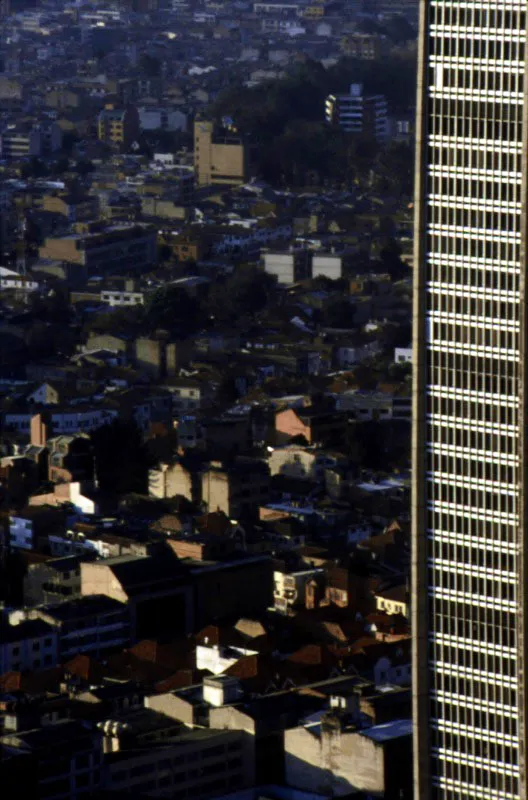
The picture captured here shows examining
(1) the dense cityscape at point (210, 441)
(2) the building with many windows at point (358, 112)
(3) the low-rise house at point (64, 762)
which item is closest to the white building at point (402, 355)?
(1) the dense cityscape at point (210, 441)

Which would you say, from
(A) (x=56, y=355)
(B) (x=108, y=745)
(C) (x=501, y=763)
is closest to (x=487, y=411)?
(C) (x=501, y=763)

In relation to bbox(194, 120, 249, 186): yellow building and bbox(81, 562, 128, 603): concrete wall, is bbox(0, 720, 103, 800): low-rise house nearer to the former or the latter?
bbox(81, 562, 128, 603): concrete wall

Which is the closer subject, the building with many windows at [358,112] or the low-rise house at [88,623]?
the low-rise house at [88,623]

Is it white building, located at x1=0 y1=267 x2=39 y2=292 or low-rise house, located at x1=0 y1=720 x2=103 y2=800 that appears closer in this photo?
low-rise house, located at x1=0 y1=720 x2=103 y2=800

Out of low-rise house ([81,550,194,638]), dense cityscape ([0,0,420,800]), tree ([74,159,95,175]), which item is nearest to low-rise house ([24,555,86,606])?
dense cityscape ([0,0,420,800])

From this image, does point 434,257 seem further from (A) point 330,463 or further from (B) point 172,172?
(B) point 172,172

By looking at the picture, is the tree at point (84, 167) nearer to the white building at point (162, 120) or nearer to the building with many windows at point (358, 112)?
the white building at point (162, 120)

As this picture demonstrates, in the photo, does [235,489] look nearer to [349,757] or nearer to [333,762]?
[333,762]
